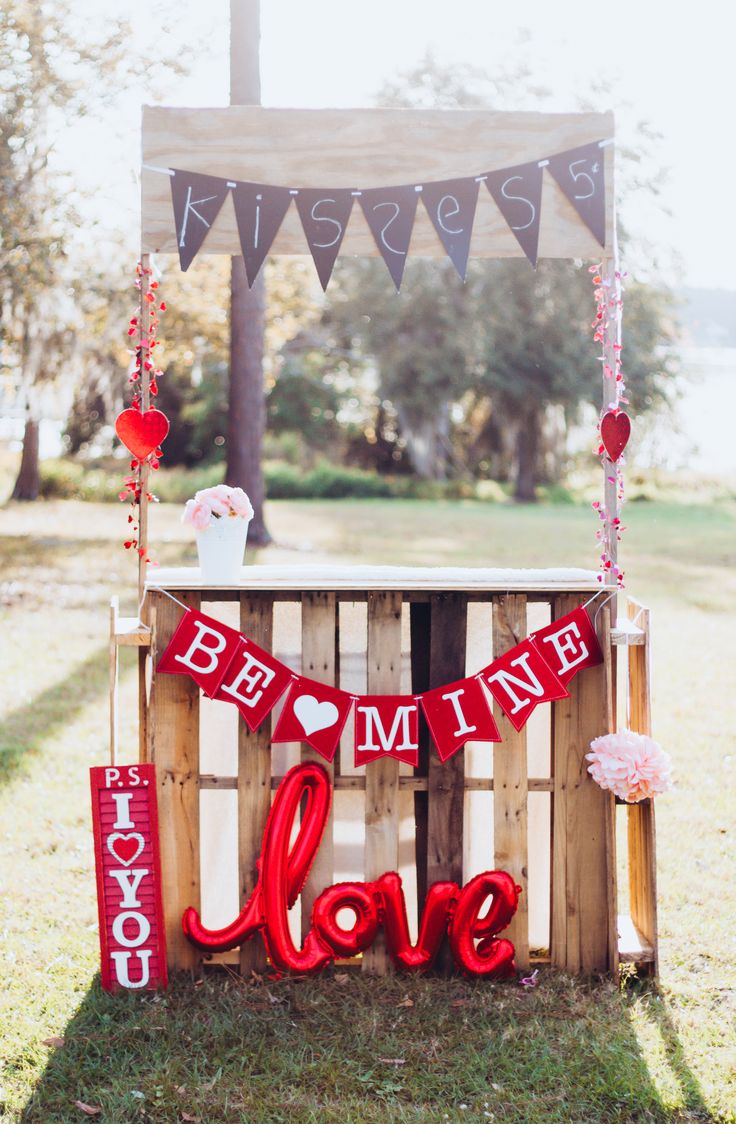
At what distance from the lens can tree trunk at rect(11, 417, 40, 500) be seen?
20797 millimetres

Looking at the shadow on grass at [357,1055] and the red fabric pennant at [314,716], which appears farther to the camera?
the red fabric pennant at [314,716]

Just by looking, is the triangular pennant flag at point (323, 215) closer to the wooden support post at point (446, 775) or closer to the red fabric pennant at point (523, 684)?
the wooden support post at point (446, 775)

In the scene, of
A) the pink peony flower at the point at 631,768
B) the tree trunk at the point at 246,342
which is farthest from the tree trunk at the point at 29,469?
the pink peony flower at the point at 631,768

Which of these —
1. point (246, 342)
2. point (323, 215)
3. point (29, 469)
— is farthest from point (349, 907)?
point (29, 469)

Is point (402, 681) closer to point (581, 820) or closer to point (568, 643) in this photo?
point (568, 643)

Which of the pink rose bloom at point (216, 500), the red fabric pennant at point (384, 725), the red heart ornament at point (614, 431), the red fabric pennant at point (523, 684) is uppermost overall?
the red heart ornament at point (614, 431)

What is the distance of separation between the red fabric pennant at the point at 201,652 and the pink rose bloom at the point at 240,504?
345 millimetres

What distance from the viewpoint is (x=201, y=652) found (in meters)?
3.05

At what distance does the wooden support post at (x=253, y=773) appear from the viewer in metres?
3.13

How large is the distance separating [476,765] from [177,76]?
973 cm

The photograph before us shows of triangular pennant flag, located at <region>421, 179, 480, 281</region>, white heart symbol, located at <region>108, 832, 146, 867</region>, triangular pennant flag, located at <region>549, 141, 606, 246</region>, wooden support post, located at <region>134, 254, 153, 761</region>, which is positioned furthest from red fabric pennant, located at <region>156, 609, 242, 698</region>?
triangular pennant flag, located at <region>549, 141, 606, 246</region>

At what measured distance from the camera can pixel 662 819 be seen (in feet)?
15.3

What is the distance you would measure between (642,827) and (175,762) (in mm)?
1353

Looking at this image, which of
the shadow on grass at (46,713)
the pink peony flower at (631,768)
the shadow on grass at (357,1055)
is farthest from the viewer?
the shadow on grass at (46,713)
